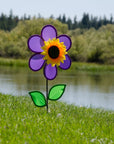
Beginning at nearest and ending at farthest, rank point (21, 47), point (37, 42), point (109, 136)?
point (109, 136), point (37, 42), point (21, 47)

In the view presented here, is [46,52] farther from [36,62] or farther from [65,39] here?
[65,39]

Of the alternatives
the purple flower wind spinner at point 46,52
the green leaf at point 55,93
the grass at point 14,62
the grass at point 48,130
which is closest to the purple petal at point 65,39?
the purple flower wind spinner at point 46,52

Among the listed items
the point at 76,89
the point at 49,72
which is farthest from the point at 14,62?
the point at 49,72

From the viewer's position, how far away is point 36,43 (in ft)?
20.4

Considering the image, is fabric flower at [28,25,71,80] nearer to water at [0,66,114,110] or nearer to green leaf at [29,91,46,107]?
green leaf at [29,91,46,107]

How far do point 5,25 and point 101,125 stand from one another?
92278 millimetres

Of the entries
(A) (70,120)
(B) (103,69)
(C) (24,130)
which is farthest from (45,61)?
(B) (103,69)

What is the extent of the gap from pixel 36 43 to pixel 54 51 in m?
0.40

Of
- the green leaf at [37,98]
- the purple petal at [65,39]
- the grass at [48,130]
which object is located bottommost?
the grass at [48,130]

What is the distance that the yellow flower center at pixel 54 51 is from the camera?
6219 mm

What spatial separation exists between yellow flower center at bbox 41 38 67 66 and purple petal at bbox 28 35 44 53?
85 millimetres

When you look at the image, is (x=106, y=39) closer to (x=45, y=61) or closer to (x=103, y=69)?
(x=103, y=69)

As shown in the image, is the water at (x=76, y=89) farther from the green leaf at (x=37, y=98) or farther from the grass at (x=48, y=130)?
the grass at (x=48, y=130)

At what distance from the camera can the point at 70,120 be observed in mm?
5816
